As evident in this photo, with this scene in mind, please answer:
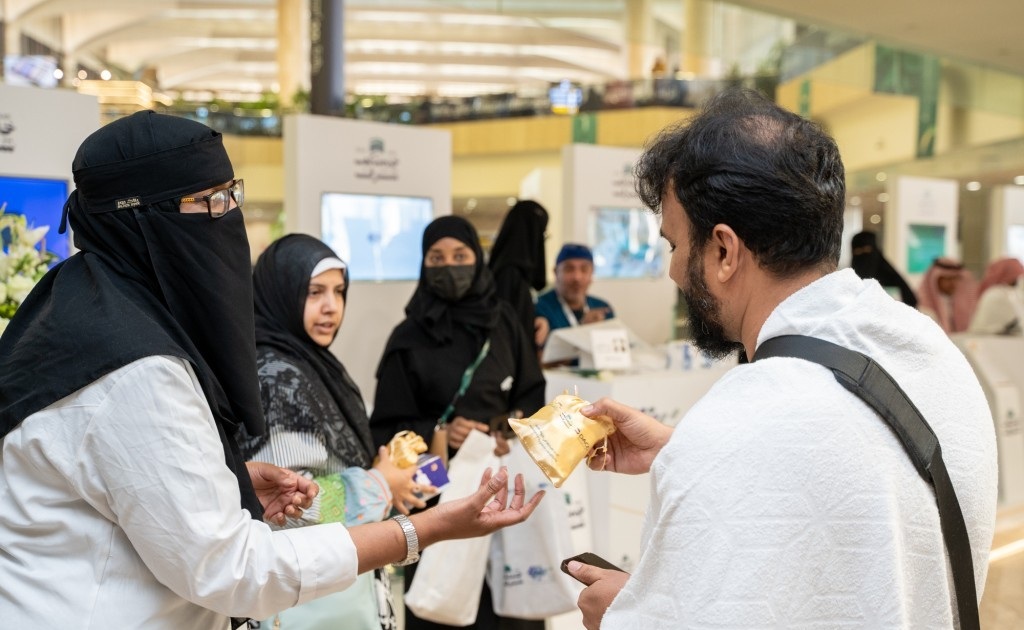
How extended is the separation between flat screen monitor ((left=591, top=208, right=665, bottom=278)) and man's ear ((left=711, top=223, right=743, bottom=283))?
5861 millimetres

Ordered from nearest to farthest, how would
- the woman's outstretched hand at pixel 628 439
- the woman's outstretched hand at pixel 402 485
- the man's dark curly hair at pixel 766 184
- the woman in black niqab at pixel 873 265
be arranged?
1. the man's dark curly hair at pixel 766 184
2. the woman's outstretched hand at pixel 628 439
3. the woman's outstretched hand at pixel 402 485
4. the woman in black niqab at pixel 873 265

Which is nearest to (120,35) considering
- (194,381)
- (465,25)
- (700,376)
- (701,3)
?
(465,25)

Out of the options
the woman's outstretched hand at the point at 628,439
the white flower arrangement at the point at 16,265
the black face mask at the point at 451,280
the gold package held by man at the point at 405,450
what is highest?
the white flower arrangement at the point at 16,265

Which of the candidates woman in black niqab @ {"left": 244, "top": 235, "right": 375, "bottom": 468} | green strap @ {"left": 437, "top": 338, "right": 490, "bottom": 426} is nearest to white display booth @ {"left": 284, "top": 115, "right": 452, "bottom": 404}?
green strap @ {"left": 437, "top": 338, "right": 490, "bottom": 426}

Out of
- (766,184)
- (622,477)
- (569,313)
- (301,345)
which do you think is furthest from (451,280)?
(766,184)

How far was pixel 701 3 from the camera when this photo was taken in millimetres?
8828

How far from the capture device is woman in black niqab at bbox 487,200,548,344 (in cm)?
533

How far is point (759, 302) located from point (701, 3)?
826 centimetres

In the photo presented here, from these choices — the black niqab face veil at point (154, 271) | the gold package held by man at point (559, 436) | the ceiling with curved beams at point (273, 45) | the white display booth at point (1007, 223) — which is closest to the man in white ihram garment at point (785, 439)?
the gold package held by man at point (559, 436)

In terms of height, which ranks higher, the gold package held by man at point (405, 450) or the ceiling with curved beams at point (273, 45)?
the ceiling with curved beams at point (273, 45)

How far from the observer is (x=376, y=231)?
5.71 m

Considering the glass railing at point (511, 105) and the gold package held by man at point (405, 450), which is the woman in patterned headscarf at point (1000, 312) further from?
the glass railing at point (511, 105)

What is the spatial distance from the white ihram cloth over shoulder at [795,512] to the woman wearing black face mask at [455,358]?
7.95 ft

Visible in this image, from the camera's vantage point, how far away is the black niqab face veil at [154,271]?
4.49 feet
